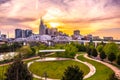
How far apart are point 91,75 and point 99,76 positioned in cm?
221

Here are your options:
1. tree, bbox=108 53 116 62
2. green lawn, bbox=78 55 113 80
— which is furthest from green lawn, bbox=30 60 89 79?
tree, bbox=108 53 116 62

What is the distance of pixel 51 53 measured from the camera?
357ft

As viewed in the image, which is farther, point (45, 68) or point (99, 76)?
point (45, 68)

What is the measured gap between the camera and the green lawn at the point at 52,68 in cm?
7425

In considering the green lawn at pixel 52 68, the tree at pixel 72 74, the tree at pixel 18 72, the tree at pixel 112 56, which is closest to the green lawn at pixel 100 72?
the green lawn at pixel 52 68

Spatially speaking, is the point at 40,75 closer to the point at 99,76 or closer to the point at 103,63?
the point at 99,76

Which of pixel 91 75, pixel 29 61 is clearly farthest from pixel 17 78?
pixel 29 61

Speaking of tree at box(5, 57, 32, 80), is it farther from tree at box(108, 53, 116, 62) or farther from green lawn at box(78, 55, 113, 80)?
tree at box(108, 53, 116, 62)

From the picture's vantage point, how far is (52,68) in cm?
8069

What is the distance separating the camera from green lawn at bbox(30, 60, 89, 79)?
2923 inches


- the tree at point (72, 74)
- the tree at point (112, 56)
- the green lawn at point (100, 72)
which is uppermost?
the tree at point (72, 74)

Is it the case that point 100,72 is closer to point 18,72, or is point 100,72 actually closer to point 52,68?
point 52,68

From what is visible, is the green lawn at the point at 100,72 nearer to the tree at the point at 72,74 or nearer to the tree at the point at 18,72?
the tree at the point at 72,74

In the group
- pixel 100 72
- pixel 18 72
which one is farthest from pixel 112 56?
pixel 18 72
